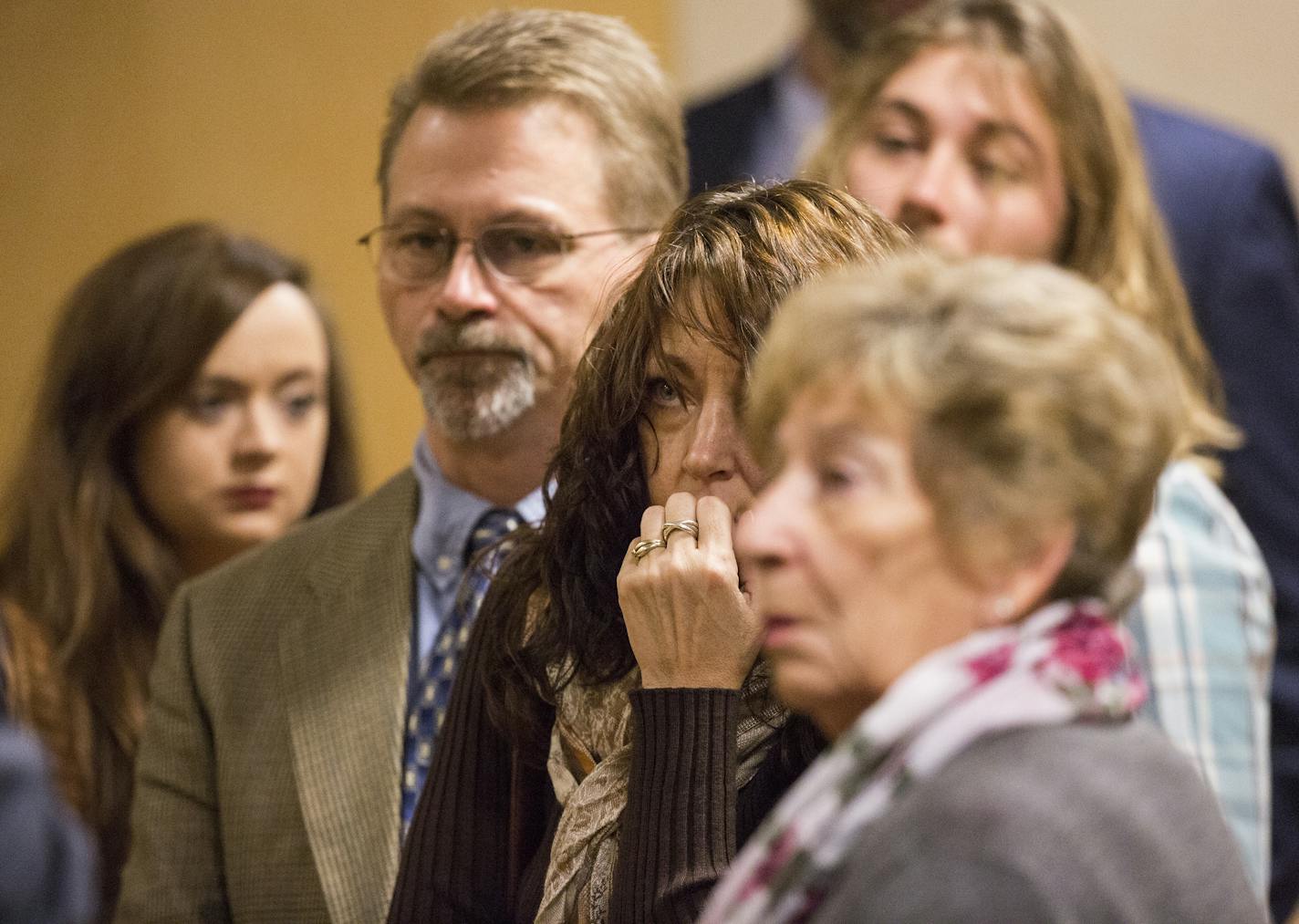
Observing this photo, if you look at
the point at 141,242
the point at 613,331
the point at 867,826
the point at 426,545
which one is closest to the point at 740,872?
the point at 867,826

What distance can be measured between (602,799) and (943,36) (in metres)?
1.71

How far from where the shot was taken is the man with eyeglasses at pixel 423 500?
1.93 m

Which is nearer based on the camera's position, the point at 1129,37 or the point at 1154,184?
the point at 1154,184

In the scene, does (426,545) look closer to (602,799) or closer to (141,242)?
(602,799)

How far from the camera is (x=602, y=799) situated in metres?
1.44

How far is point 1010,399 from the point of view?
98cm

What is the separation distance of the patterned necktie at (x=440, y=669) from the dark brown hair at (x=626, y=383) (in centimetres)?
30

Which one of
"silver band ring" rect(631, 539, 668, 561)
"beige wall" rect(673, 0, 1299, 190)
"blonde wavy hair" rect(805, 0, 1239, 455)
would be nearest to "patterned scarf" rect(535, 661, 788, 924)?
"silver band ring" rect(631, 539, 668, 561)

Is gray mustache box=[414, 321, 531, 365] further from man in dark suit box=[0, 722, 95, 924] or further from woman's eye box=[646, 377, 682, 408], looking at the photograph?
man in dark suit box=[0, 722, 95, 924]

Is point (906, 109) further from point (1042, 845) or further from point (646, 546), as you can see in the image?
point (1042, 845)

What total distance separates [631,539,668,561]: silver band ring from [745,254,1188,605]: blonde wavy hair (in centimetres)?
36

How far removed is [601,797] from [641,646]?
15cm

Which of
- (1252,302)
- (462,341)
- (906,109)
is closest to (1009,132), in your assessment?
(906,109)

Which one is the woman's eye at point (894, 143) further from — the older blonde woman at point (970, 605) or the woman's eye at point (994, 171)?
the older blonde woman at point (970, 605)
